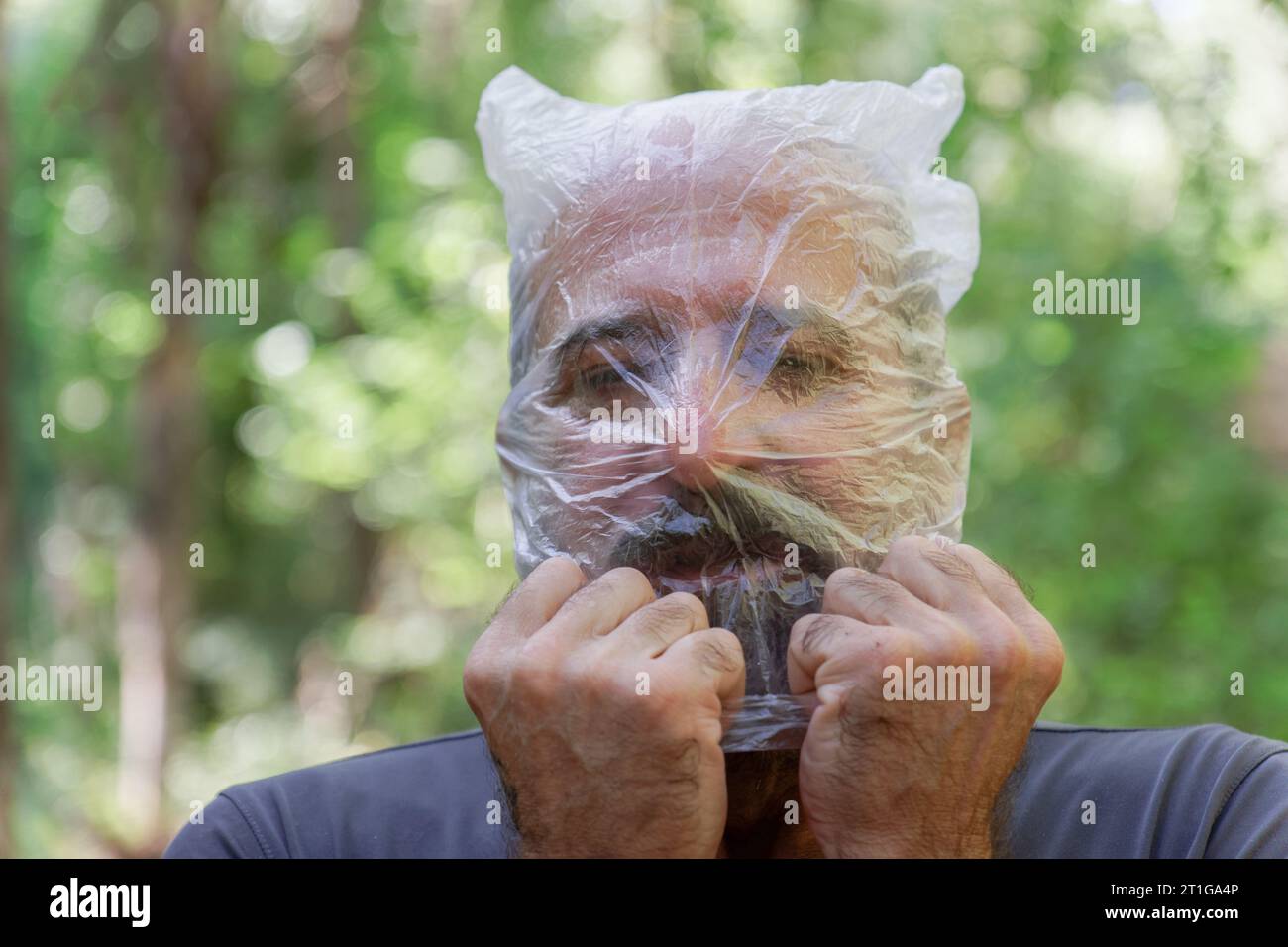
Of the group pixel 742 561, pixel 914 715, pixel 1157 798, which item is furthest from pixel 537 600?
pixel 1157 798

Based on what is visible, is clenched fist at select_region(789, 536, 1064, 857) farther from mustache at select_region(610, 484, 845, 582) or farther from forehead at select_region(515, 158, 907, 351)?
forehead at select_region(515, 158, 907, 351)

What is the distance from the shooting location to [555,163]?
219 centimetres

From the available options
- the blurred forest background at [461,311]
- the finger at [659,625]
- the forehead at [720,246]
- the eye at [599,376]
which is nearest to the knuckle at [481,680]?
the finger at [659,625]

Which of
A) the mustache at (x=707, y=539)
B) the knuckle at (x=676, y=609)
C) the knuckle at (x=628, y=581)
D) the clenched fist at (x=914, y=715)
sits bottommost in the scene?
the clenched fist at (x=914, y=715)

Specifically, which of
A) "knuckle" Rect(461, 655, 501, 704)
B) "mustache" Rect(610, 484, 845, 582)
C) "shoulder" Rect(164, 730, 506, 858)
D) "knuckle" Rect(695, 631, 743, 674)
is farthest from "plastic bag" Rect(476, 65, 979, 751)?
"shoulder" Rect(164, 730, 506, 858)

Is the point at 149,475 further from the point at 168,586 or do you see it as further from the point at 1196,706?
the point at 1196,706

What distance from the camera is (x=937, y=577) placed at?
5.82 ft

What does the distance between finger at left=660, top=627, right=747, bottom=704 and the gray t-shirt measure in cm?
43

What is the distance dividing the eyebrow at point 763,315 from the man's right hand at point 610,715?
1.38 feet

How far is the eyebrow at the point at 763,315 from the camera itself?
1988 mm

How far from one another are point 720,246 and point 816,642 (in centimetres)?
67

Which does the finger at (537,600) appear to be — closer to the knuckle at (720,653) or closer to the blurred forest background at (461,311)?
the knuckle at (720,653)

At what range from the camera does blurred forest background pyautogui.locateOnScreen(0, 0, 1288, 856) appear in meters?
5.24
